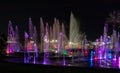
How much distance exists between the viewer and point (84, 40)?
200 ft

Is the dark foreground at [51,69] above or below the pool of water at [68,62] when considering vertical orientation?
above

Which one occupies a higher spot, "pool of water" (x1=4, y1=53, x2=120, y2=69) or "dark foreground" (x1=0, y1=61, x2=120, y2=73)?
"dark foreground" (x1=0, y1=61, x2=120, y2=73)

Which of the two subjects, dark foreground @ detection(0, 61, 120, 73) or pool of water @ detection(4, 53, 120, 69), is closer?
dark foreground @ detection(0, 61, 120, 73)

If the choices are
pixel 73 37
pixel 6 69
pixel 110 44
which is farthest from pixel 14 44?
pixel 6 69

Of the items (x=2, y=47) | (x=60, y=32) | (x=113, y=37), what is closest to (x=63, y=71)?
(x=2, y=47)

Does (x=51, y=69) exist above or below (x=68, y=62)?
above

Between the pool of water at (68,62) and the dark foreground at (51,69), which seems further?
the pool of water at (68,62)

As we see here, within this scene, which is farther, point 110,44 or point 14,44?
point 110,44

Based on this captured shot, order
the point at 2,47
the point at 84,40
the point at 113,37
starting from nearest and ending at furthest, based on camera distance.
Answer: the point at 2,47 < the point at 113,37 < the point at 84,40

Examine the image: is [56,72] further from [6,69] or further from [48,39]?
[48,39]

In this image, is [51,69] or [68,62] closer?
[51,69]

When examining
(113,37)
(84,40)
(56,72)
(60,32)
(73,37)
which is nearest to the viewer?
(56,72)

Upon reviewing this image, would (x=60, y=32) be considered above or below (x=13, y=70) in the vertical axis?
above

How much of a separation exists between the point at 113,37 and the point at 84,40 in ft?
24.9
